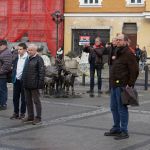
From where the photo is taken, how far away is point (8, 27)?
1614 inches

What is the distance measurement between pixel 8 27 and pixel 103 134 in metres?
31.8

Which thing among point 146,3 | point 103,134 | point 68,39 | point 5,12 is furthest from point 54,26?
point 103,134

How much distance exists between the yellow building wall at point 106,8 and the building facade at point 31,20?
0.65m

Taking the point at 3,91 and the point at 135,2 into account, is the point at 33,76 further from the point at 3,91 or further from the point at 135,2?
the point at 135,2

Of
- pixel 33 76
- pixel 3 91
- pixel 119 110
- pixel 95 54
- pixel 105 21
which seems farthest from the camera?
pixel 105 21

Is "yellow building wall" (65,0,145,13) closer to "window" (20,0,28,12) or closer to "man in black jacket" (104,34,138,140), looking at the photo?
"window" (20,0,28,12)

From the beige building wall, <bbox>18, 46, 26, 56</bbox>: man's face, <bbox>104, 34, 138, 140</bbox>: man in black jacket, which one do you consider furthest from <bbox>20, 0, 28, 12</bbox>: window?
<bbox>104, 34, 138, 140</bbox>: man in black jacket

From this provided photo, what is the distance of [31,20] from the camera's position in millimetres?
40625

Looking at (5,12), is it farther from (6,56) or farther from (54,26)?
(6,56)

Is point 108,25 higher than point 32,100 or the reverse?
higher

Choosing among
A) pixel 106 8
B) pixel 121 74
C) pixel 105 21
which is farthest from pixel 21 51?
pixel 106 8

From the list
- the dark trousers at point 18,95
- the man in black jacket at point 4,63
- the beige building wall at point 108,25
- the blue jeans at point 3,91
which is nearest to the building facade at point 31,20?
the beige building wall at point 108,25

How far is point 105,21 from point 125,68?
30.6 meters

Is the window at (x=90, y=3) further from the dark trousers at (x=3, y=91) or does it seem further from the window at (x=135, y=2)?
the dark trousers at (x=3, y=91)
